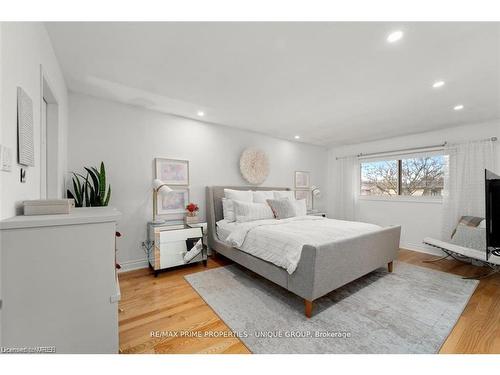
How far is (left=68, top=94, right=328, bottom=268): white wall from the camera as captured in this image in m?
2.65

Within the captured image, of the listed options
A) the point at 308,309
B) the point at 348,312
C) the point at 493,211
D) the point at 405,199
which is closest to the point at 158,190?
the point at 308,309

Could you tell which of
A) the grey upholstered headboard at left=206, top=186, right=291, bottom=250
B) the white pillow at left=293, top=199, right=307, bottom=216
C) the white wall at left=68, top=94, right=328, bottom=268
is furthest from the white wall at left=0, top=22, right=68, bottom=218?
the white pillow at left=293, top=199, right=307, bottom=216

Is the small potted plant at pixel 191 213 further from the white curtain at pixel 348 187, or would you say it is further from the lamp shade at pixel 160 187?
the white curtain at pixel 348 187

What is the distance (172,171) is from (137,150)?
550 millimetres

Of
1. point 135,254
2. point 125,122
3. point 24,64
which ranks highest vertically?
point 125,122

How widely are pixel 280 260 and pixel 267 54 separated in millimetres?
1917

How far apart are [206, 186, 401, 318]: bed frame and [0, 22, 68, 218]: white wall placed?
1.99 m

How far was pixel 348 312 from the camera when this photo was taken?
197 cm

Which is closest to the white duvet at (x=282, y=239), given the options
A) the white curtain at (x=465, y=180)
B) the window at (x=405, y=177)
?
the white curtain at (x=465, y=180)

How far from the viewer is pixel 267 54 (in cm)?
180

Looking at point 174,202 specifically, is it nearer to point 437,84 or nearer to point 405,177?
point 437,84

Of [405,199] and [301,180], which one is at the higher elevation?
[301,180]
